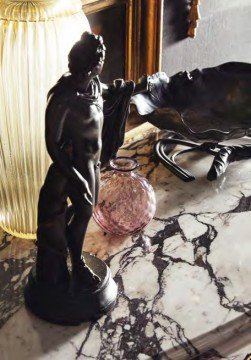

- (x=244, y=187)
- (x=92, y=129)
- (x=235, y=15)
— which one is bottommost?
(x=244, y=187)

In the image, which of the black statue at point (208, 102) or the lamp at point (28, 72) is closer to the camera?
the lamp at point (28, 72)

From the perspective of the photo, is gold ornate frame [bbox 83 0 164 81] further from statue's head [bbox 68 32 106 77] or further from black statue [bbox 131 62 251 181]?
statue's head [bbox 68 32 106 77]

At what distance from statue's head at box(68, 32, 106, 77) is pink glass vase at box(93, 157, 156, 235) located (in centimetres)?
31

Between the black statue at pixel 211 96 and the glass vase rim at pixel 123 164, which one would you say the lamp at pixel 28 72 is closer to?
the glass vase rim at pixel 123 164

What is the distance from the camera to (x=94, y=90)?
79 centimetres

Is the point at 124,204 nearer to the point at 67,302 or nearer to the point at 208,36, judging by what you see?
the point at 67,302

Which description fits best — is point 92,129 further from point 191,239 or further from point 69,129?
point 191,239

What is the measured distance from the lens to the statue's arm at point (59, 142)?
75cm

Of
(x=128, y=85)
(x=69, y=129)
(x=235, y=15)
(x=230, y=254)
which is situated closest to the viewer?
(x=69, y=129)

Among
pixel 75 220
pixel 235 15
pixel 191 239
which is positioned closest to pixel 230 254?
pixel 191 239

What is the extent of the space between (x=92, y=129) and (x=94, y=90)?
2.0 inches

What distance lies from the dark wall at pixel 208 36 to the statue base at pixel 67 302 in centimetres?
74

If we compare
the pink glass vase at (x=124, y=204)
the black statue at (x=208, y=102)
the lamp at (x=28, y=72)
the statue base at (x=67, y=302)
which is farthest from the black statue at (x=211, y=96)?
the statue base at (x=67, y=302)

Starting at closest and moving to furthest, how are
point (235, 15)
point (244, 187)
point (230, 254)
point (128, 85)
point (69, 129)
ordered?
point (69, 129) < point (128, 85) < point (230, 254) < point (244, 187) < point (235, 15)
